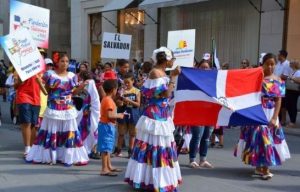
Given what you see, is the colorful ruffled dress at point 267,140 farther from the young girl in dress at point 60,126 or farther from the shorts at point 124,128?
the young girl in dress at point 60,126

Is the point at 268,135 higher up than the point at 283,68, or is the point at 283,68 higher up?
the point at 283,68

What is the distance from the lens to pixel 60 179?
6746 mm

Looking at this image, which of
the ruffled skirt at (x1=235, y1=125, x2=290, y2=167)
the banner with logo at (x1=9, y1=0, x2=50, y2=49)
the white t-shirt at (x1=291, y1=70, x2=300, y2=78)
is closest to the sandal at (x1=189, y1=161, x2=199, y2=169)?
the ruffled skirt at (x1=235, y1=125, x2=290, y2=167)

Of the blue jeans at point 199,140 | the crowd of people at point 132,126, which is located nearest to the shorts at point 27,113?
the crowd of people at point 132,126

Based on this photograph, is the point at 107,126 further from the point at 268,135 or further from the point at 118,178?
the point at 268,135

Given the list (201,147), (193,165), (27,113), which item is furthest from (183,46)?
(27,113)

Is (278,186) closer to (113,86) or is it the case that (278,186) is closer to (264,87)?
(264,87)

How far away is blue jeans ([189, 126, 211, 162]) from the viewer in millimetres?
7379

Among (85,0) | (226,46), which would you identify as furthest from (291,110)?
(85,0)

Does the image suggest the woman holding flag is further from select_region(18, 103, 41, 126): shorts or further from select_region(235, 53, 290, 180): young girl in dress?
select_region(18, 103, 41, 126): shorts

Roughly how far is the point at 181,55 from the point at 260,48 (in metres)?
9.13

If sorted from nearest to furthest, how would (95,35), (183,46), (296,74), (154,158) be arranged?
(154,158), (183,46), (296,74), (95,35)

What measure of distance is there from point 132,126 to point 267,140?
9.00 ft

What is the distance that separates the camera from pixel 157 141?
19.1 feet
